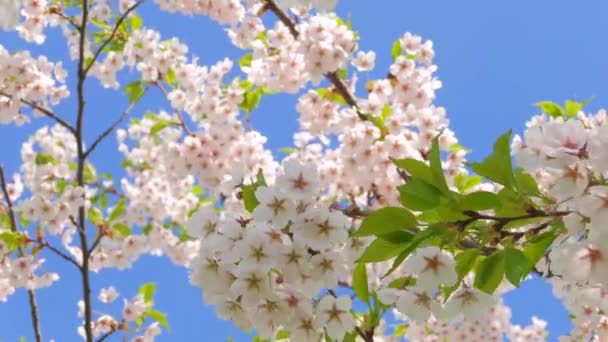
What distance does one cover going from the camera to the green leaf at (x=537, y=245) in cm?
176

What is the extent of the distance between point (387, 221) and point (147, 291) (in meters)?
4.35

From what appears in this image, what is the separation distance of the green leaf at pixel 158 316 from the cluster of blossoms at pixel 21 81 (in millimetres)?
1922

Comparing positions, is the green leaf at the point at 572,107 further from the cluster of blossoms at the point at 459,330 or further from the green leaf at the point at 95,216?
the green leaf at the point at 95,216

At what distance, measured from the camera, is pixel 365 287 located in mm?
2473

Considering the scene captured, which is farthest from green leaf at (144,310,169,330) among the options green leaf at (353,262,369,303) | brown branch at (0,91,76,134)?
green leaf at (353,262,369,303)

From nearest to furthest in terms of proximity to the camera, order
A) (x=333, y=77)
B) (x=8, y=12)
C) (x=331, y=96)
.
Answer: (x=8, y=12), (x=333, y=77), (x=331, y=96)

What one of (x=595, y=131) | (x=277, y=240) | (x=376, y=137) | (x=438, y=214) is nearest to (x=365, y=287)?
(x=277, y=240)

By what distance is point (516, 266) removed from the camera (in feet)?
5.34

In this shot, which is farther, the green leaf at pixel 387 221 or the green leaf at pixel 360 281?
the green leaf at pixel 360 281

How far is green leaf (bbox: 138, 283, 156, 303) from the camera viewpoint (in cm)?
568

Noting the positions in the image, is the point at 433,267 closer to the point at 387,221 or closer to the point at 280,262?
the point at 387,221

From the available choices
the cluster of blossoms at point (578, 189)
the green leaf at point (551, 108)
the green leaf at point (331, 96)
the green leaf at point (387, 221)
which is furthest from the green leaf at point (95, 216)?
the cluster of blossoms at point (578, 189)

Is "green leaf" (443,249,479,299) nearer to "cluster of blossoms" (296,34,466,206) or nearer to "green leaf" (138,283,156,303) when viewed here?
"cluster of blossoms" (296,34,466,206)

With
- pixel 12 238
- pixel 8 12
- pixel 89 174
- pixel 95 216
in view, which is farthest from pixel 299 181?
pixel 89 174
